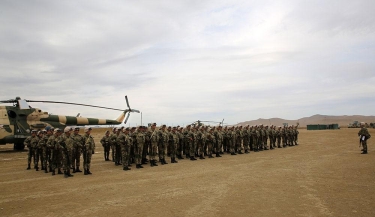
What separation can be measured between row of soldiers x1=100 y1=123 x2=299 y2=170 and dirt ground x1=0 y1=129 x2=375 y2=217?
185 cm

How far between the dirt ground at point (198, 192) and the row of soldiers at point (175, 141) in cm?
185

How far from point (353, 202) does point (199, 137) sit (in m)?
10.3

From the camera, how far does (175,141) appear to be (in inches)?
591

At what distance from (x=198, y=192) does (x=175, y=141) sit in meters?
7.39

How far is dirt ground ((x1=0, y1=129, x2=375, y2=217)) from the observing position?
6.13m

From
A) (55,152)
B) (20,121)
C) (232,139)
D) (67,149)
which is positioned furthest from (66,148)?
(20,121)

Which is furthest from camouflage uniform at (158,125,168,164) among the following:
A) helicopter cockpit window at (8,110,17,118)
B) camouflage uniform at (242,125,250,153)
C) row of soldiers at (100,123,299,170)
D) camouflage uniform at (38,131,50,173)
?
helicopter cockpit window at (8,110,17,118)

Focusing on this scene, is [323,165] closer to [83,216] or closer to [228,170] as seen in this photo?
[228,170]

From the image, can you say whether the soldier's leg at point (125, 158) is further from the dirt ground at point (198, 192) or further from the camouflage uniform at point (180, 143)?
the camouflage uniform at point (180, 143)

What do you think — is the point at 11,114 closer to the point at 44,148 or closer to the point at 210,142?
the point at 44,148

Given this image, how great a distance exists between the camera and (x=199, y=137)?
1636cm

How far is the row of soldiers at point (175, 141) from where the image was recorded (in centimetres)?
1320

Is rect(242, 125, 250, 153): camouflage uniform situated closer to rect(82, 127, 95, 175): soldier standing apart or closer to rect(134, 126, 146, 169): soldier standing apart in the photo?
rect(134, 126, 146, 169): soldier standing apart

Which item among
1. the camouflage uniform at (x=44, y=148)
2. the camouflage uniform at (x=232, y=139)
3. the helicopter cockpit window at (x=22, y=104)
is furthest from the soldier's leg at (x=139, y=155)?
the helicopter cockpit window at (x=22, y=104)
